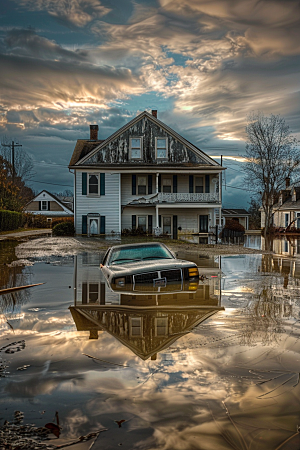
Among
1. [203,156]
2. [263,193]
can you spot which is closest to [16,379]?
[203,156]

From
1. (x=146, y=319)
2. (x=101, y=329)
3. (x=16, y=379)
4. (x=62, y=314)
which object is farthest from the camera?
(x=62, y=314)

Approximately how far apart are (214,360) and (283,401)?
3.70ft

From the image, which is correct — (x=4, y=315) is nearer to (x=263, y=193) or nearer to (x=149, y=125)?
(x=149, y=125)

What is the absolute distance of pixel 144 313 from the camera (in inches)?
273

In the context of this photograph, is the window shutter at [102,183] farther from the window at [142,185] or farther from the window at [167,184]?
the window at [167,184]

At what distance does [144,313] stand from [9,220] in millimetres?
32911

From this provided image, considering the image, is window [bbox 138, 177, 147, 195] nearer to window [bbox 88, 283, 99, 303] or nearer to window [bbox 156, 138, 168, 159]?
window [bbox 156, 138, 168, 159]

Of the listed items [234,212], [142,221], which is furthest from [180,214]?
[234,212]

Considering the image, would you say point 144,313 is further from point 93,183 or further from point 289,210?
point 289,210

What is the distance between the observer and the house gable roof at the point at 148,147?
3216cm

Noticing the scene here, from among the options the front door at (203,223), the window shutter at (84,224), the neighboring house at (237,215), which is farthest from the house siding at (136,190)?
the neighboring house at (237,215)

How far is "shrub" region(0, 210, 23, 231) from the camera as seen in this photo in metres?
35.1

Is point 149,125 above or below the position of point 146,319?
above

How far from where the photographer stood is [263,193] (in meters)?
48.5
